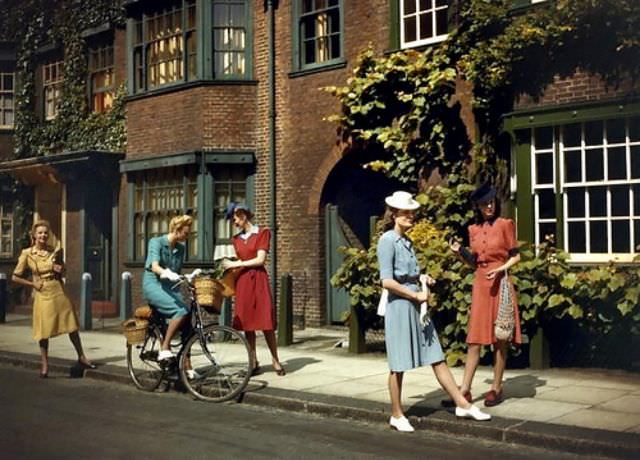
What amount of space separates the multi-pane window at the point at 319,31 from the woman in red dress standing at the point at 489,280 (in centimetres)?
818

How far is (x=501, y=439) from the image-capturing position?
6.77 meters

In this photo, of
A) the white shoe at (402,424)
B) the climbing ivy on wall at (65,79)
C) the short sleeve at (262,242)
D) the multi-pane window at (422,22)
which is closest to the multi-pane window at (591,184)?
the multi-pane window at (422,22)

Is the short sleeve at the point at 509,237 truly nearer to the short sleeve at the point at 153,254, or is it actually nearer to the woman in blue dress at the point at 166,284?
the woman in blue dress at the point at 166,284

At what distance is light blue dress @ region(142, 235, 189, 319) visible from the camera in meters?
8.88

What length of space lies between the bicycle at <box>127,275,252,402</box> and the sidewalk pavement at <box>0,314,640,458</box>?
10.2 inches

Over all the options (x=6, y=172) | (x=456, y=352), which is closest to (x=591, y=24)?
(x=456, y=352)

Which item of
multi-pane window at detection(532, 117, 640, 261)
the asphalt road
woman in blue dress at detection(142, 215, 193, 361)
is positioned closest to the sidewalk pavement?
the asphalt road

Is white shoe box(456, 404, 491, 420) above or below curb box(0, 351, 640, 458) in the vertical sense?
above

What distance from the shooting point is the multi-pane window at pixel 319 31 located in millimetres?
15461

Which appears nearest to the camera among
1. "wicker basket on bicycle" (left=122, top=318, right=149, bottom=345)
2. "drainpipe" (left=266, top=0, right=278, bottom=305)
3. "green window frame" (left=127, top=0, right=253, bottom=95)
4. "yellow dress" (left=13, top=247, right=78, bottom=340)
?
"wicker basket on bicycle" (left=122, top=318, right=149, bottom=345)

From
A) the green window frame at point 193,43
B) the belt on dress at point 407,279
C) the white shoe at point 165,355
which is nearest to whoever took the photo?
the belt on dress at point 407,279

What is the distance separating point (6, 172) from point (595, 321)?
1604cm

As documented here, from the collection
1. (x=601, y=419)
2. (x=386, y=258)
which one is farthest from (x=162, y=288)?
(x=601, y=419)

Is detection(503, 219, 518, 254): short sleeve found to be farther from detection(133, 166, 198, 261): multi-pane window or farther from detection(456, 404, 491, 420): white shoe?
detection(133, 166, 198, 261): multi-pane window
